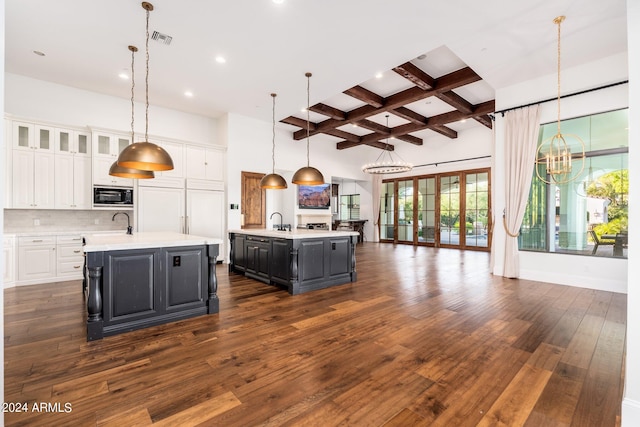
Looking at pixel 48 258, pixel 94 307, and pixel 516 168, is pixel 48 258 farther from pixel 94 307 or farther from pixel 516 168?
pixel 516 168

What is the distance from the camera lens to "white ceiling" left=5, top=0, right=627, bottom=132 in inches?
141

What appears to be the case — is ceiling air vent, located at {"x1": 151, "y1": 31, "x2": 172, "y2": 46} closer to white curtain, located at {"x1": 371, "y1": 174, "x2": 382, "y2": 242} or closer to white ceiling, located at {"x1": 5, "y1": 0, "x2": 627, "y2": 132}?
white ceiling, located at {"x1": 5, "y1": 0, "x2": 627, "y2": 132}

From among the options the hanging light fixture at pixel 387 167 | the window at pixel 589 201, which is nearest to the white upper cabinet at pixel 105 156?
the hanging light fixture at pixel 387 167

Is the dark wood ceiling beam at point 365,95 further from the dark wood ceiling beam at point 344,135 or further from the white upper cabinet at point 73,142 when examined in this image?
the white upper cabinet at point 73,142

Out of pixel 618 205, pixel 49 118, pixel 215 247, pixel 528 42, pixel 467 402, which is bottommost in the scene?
pixel 467 402

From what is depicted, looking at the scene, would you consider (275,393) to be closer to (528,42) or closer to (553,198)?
(528,42)

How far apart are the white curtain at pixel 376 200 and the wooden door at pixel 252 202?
5.65m

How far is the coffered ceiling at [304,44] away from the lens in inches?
141

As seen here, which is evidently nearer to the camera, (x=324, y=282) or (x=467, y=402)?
(x=467, y=402)

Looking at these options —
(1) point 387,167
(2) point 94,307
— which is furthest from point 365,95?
(2) point 94,307

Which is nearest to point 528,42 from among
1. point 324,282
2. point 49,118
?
point 324,282

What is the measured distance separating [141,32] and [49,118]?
3240mm

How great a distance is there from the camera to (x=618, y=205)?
4805 mm

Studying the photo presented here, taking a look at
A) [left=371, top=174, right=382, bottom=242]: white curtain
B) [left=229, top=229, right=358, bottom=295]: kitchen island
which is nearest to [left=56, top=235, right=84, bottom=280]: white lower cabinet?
[left=229, top=229, right=358, bottom=295]: kitchen island
